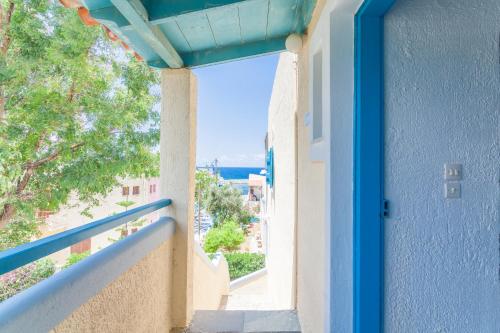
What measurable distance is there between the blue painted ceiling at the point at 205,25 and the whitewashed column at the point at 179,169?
251 millimetres

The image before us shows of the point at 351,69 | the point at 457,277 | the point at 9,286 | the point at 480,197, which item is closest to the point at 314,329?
the point at 457,277

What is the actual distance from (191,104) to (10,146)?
515cm

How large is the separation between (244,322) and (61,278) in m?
2.16

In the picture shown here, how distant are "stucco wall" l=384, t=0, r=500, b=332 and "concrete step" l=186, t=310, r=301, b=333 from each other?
143 centimetres

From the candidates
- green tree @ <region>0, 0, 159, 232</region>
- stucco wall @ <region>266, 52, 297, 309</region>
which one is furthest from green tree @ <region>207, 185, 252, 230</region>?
stucco wall @ <region>266, 52, 297, 309</region>

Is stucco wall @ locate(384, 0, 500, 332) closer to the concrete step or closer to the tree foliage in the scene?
the concrete step

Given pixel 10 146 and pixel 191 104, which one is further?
pixel 10 146

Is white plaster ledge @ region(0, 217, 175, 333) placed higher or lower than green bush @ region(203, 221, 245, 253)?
higher

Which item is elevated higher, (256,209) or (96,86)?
(96,86)

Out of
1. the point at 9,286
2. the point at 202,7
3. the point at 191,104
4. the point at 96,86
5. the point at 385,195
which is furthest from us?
the point at 96,86

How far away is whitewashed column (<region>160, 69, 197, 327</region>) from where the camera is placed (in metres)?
2.79

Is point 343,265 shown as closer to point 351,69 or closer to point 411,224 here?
point 411,224

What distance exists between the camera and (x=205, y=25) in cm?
241

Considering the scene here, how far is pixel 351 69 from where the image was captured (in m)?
1.67
